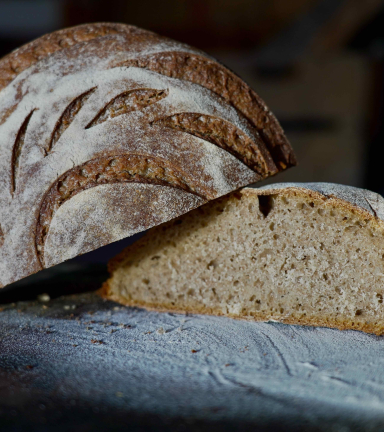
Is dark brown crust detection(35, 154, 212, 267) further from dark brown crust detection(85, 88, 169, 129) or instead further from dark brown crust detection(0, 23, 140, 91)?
dark brown crust detection(0, 23, 140, 91)

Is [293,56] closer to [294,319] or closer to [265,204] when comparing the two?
[265,204]

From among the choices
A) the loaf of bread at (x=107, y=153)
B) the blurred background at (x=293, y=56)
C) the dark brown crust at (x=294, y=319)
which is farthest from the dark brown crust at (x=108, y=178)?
the blurred background at (x=293, y=56)

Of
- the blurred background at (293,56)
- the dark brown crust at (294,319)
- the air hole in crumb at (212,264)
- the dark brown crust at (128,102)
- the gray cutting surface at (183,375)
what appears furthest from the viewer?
the blurred background at (293,56)

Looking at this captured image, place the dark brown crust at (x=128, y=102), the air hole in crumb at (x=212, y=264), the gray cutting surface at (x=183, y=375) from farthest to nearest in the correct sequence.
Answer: the air hole in crumb at (x=212, y=264)
the dark brown crust at (x=128, y=102)
the gray cutting surface at (x=183, y=375)

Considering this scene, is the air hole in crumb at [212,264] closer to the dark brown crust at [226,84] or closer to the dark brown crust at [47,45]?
the dark brown crust at [226,84]

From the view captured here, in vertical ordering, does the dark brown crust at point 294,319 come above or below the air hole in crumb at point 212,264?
below

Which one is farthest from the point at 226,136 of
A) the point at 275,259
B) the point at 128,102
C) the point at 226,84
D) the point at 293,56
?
the point at 293,56

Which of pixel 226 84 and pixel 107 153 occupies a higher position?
pixel 226 84

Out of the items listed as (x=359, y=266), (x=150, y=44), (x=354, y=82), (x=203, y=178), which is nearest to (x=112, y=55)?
(x=150, y=44)
